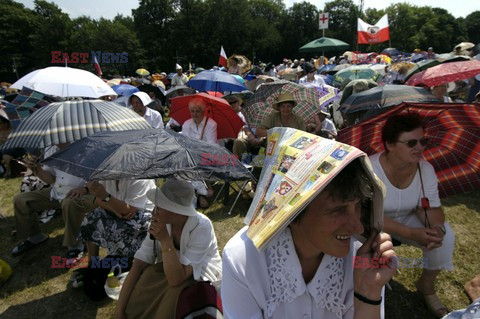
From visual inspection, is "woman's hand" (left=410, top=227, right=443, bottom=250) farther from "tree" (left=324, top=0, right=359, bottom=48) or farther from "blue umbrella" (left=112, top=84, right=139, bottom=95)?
"tree" (left=324, top=0, right=359, bottom=48)

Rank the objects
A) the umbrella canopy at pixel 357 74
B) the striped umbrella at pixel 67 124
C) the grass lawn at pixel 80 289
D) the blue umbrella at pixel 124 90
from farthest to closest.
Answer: the umbrella canopy at pixel 357 74
the blue umbrella at pixel 124 90
the grass lawn at pixel 80 289
the striped umbrella at pixel 67 124

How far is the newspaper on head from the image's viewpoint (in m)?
0.94

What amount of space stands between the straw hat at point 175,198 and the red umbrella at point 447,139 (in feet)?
4.82

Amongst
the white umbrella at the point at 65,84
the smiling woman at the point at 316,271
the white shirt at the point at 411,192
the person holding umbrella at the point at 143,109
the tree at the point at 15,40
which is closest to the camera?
the smiling woman at the point at 316,271

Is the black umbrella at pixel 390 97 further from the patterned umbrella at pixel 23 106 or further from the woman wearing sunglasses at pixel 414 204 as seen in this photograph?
the patterned umbrella at pixel 23 106

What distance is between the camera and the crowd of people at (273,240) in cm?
126

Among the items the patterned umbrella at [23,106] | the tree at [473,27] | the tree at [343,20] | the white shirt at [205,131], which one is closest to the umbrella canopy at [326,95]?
the white shirt at [205,131]

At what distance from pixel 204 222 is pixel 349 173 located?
145 centimetres

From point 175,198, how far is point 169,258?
1.42 ft

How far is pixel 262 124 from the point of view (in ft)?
18.1

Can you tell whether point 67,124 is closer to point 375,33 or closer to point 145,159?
point 145,159

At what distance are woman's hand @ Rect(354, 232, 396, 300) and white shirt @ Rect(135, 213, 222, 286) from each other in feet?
4.14

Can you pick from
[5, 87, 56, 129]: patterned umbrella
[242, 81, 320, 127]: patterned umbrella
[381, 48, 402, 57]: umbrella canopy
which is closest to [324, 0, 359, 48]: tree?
[381, 48, 402, 57]: umbrella canopy

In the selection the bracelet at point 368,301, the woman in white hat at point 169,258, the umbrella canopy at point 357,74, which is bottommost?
the woman in white hat at point 169,258
